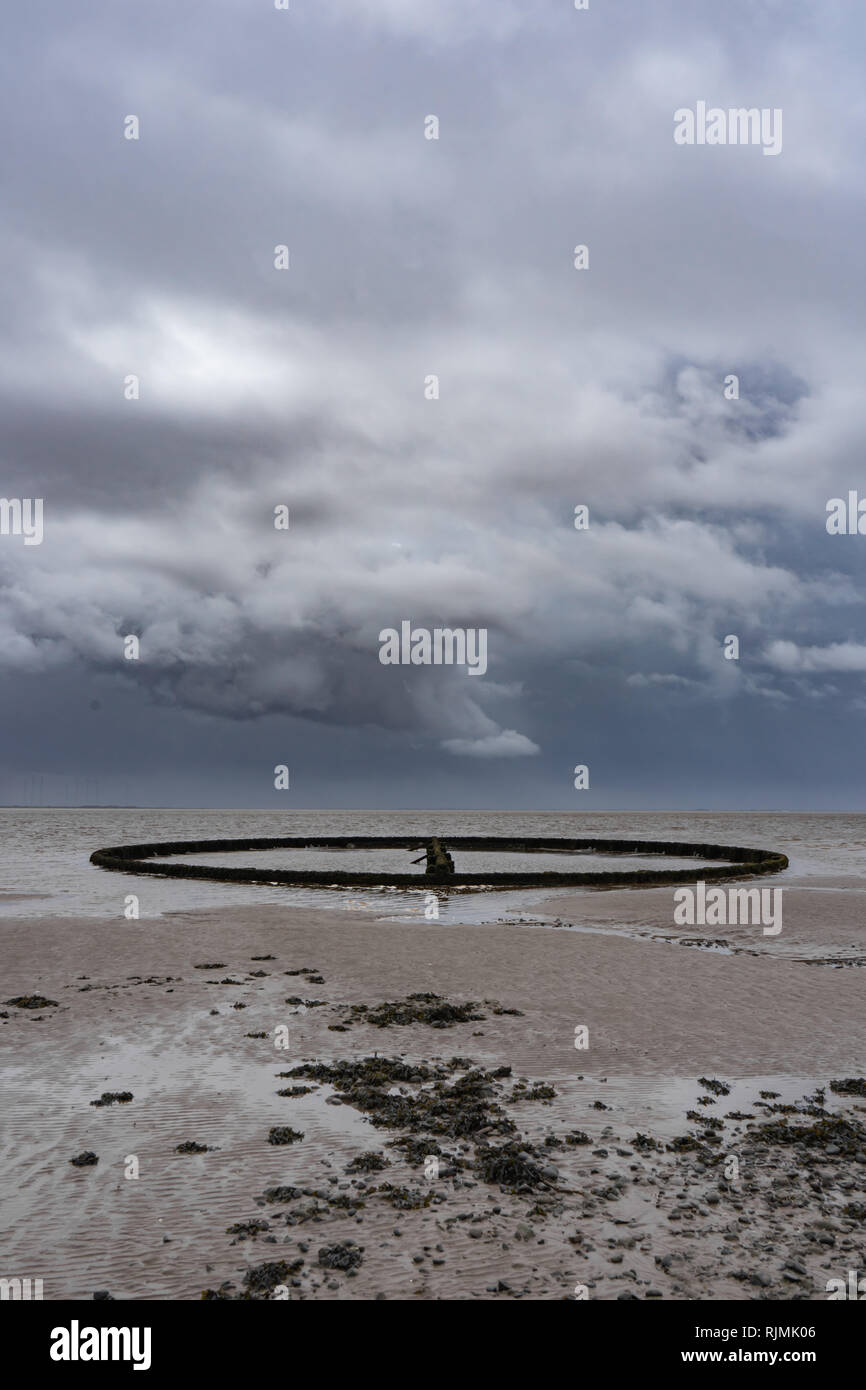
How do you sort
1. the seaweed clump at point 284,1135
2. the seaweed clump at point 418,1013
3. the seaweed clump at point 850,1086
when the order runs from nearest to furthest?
the seaweed clump at point 284,1135
the seaweed clump at point 850,1086
the seaweed clump at point 418,1013

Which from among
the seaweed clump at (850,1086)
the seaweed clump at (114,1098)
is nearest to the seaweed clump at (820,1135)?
the seaweed clump at (850,1086)

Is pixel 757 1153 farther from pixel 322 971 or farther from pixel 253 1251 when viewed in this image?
pixel 322 971

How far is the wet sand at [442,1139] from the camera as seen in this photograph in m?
6.48

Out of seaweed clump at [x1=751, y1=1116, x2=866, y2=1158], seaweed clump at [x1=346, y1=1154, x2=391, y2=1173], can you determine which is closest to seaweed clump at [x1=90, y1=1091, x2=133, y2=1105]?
seaweed clump at [x1=346, y1=1154, x2=391, y2=1173]

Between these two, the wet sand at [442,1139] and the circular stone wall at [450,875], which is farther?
the circular stone wall at [450,875]

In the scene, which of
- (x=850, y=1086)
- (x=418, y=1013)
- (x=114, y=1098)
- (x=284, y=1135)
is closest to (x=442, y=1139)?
(x=284, y=1135)

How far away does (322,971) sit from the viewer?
719 inches

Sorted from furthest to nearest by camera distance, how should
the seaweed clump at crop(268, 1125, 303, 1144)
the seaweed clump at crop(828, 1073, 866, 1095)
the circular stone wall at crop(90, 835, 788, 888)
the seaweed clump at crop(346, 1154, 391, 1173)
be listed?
the circular stone wall at crop(90, 835, 788, 888), the seaweed clump at crop(828, 1073, 866, 1095), the seaweed clump at crop(268, 1125, 303, 1144), the seaweed clump at crop(346, 1154, 391, 1173)

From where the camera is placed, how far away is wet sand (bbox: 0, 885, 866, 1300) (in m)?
6.48

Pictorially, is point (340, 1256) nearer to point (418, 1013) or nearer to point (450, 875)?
point (418, 1013)

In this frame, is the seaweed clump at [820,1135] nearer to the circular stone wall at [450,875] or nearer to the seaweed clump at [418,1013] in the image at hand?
the seaweed clump at [418,1013]

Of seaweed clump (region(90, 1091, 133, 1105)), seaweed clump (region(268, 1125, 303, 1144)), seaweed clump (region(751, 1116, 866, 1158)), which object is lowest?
seaweed clump (region(751, 1116, 866, 1158))

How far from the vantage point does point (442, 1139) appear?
9.02 metres

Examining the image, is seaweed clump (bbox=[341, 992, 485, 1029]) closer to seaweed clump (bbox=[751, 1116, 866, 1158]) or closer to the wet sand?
the wet sand
